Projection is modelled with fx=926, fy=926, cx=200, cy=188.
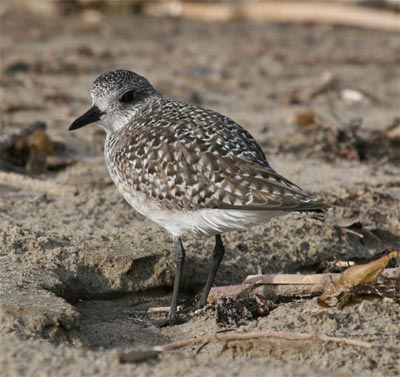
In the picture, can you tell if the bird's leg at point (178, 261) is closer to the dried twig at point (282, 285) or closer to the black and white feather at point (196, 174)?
the black and white feather at point (196, 174)

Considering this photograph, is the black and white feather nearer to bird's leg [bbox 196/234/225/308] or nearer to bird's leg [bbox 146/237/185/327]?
bird's leg [bbox 146/237/185/327]

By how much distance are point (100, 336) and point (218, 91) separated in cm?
577

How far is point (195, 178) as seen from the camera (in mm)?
5027

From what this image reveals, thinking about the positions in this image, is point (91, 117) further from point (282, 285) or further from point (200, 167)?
point (282, 285)

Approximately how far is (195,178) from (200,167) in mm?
69

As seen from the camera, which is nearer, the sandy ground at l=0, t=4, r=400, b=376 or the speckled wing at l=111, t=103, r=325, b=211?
the sandy ground at l=0, t=4, r=400, b=376

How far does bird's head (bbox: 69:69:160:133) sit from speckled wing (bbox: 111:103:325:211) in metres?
0.51

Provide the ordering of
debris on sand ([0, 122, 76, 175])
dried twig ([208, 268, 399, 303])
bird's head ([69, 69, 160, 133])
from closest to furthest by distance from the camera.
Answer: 1. dried twig ([208, 268, 399, 303])
2. bird's head ([69, 69, 160, 133])
3. debris on sand ([0, 122, 76, 175])

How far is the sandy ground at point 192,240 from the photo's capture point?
4.36 meters

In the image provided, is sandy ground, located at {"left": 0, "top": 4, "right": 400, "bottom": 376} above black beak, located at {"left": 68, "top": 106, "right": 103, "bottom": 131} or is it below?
below

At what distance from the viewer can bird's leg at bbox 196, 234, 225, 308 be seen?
537 cm

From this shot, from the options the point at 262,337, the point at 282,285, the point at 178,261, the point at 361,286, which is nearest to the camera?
the point at 262,337

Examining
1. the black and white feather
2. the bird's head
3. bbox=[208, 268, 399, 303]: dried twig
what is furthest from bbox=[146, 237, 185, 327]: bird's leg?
the bird's head

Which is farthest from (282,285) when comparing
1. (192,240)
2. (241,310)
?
→ (192,240)
